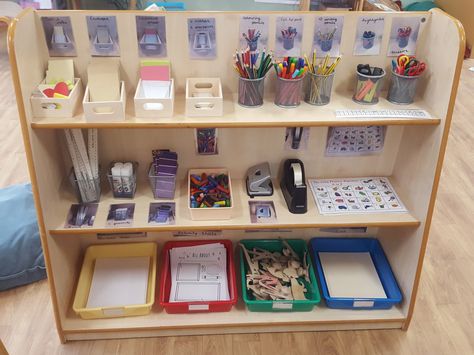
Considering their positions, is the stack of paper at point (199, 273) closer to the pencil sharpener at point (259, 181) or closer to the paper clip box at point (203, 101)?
the pencil sharpener at point (259, 181)

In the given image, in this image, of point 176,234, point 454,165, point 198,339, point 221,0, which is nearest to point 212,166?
point 176,234

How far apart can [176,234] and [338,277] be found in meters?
0.72

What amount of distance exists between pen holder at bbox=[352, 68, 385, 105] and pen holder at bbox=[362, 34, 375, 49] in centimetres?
11

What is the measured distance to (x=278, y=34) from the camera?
1.51 meters

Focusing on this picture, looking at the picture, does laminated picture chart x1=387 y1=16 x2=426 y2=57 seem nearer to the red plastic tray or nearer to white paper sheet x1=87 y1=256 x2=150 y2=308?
the red plastic tray

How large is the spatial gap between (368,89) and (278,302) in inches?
33.9

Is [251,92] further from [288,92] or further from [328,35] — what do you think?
[328,35]

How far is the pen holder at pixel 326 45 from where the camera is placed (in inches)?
60.1

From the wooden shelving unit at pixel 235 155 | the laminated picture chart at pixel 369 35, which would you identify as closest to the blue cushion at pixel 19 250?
the wooden shelving unit at pixel 235 155

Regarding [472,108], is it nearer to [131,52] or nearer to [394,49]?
[394,49]

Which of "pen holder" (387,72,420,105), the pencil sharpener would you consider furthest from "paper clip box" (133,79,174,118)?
"pen holder" (387,72,420,105)

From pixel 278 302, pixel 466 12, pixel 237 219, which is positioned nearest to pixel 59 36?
pixel 237 219

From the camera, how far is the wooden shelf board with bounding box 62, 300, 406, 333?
178 cm

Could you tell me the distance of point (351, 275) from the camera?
78.0 inches
